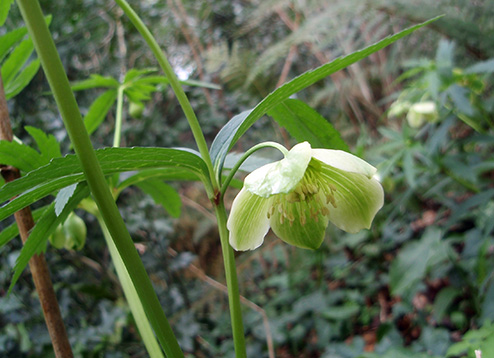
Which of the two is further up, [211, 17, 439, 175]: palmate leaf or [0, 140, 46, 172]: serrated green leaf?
[0, 140, 46, 172]: serrated green leaf

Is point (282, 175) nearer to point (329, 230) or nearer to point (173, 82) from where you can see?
point (173, 82)

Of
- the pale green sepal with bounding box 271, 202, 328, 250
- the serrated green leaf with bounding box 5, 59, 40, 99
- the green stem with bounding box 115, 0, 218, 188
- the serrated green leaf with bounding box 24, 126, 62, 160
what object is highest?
the serrated green leaf with bounding box 5, 59, 40, 99

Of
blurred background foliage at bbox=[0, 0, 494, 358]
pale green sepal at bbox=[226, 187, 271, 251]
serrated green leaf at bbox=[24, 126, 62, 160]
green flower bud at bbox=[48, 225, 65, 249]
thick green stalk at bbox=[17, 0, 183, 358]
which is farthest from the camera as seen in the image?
blurred background foliage at bbox=[0, 0, 494, 358]

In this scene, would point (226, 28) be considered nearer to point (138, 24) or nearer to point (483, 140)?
point (483, 140)

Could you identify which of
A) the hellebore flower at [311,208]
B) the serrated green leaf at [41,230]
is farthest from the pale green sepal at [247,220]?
the serrated green leaf at [41,230]

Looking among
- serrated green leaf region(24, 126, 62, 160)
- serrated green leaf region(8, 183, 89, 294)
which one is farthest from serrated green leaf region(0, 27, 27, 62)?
serrated green leaf region(8, 183, 89, 294)

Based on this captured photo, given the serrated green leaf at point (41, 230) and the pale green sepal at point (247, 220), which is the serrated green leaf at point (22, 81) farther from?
the pale green sepal at point (247, 220)

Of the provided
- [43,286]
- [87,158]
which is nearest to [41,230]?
[43,286]

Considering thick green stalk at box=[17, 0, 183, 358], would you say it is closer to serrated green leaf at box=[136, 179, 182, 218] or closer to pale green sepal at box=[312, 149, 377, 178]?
pale green sepal at box=[312, 149, 377, 178]

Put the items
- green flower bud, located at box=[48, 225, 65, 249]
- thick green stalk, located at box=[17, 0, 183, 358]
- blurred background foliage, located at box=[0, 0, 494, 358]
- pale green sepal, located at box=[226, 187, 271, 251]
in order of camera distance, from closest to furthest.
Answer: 1. thick green stalk, located at box=[17, 0, 183, 358]
2. pale green sepal, located at box=[226, 187, 271, 251]
3. green flower bud, located at box=[48, 225, 65, 249]
4. blurred background foliage, located at box=[0, 0, 494, 358]
